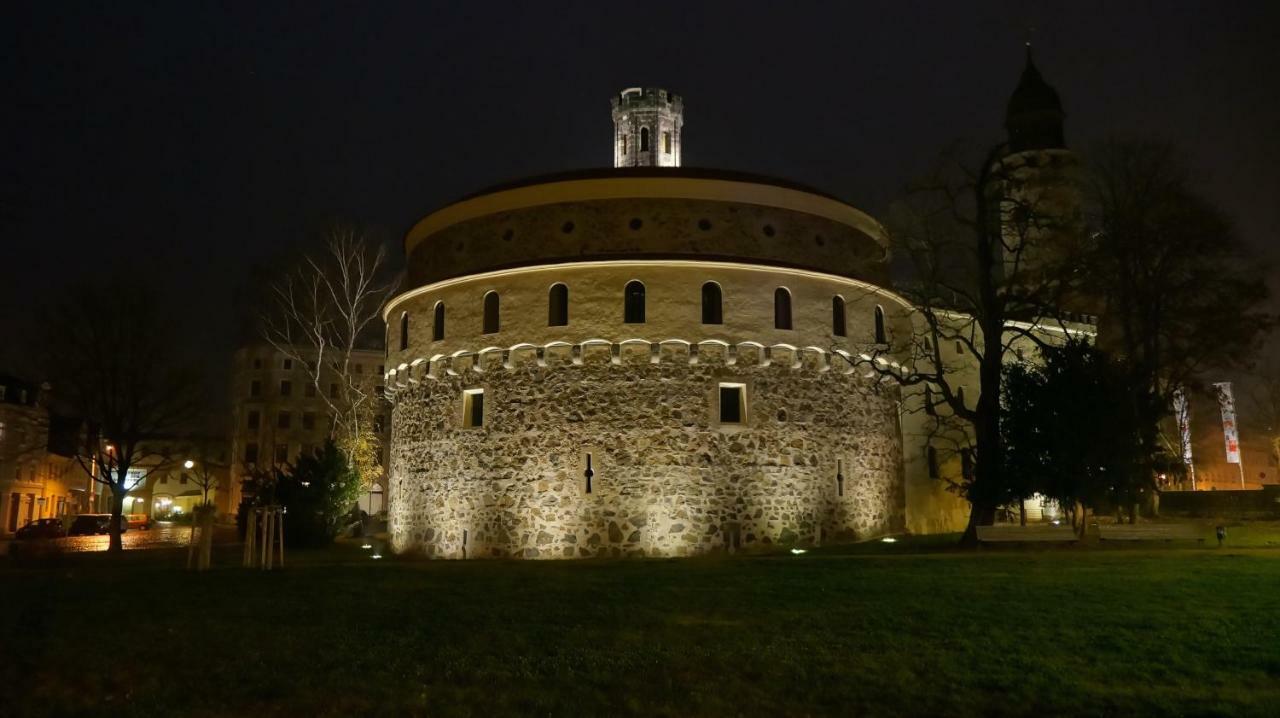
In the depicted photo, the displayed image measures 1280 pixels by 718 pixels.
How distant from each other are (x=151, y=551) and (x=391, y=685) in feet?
76.2

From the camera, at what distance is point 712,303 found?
84.8ft

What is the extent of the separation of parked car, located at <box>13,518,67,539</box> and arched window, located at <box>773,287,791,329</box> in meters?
36.5

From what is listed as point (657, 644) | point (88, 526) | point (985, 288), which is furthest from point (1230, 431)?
point (88, 526)

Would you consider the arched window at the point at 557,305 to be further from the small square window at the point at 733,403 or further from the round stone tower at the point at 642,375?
the small square window at the point at 733,403

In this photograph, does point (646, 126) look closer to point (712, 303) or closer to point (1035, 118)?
point (712, 303)

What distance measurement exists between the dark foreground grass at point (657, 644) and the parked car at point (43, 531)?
34079 mm

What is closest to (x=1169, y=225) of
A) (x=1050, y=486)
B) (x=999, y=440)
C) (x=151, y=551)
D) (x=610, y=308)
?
(x=999, y=440)

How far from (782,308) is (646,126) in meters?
13.8

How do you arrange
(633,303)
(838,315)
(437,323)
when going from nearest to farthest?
(633,303) → (838,315) → (437,323)

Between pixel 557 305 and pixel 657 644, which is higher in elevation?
pixel 557 305

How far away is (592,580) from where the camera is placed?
16516 millimetres

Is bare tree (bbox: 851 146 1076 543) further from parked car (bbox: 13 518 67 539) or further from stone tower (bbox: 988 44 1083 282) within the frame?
parked car (bbox: 13 518 67 539)

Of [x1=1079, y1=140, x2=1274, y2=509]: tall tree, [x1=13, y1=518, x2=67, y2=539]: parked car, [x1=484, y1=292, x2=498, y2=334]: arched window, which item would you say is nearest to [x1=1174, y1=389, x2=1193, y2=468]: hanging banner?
[x1=1079, y1=140, x2=1274, y2=509]: tall tree

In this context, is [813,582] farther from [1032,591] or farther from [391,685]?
[391,685]
